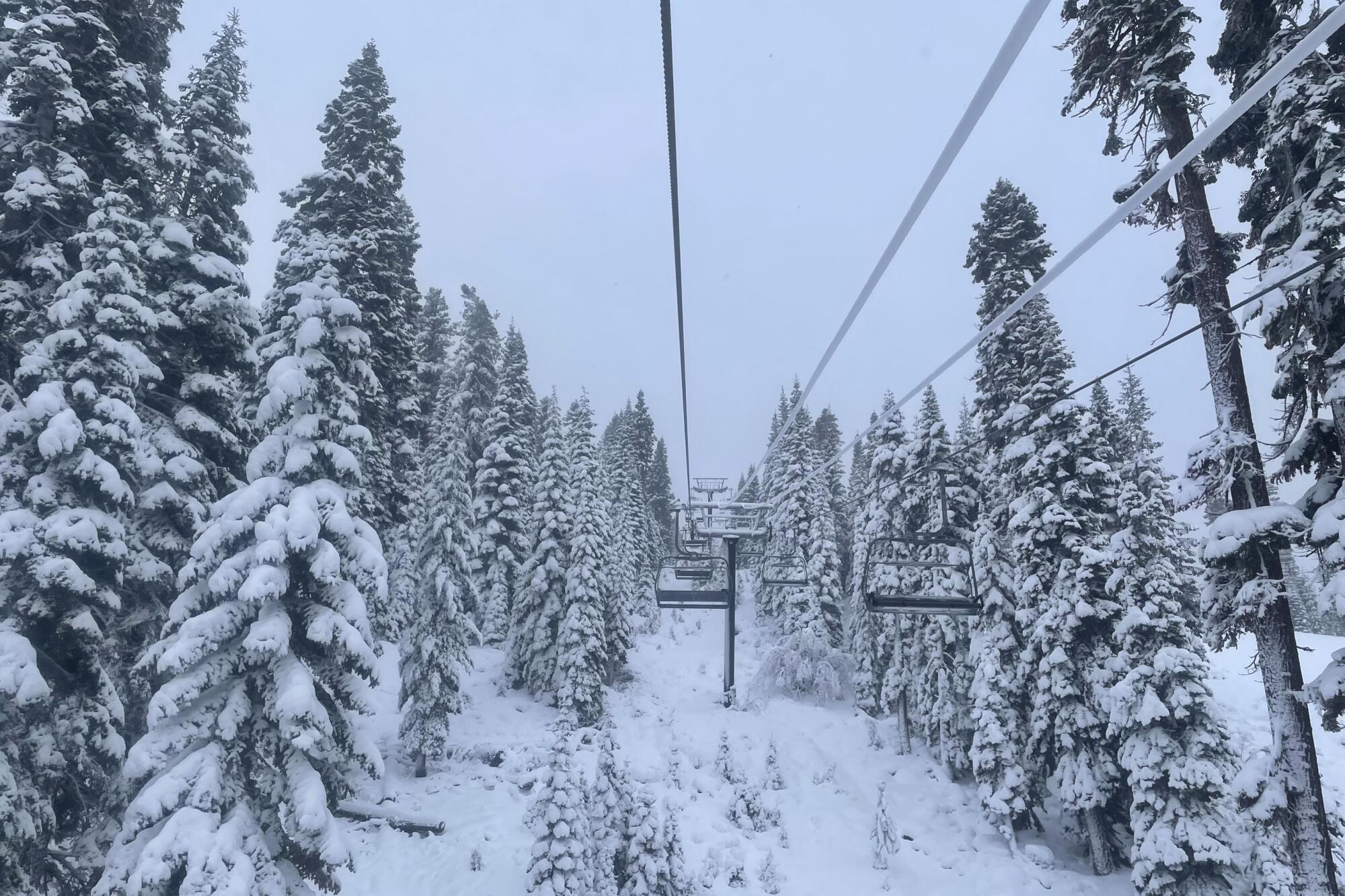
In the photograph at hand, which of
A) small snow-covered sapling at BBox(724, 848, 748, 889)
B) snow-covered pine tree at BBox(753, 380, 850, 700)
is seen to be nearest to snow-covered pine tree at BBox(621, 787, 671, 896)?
small snow-covered sapling at BBox(724, 848, 748, 889)

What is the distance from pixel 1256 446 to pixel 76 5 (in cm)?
2124

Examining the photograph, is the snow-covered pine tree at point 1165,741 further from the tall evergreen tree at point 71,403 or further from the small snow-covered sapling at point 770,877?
the tall evergreen tree at point 71,403

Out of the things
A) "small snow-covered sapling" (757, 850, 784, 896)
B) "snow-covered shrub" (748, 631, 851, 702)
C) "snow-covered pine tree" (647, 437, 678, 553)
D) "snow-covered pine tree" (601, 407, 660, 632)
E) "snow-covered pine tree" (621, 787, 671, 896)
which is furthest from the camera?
"snow-covered pine tree" (647, 437, 678, 553)

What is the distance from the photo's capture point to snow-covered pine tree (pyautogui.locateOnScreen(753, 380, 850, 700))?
32.5 meters

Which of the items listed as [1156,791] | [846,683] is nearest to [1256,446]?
[1156,791]

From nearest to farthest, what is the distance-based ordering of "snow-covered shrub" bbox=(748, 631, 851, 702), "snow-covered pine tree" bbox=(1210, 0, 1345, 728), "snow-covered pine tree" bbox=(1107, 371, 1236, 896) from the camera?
"snow-covered pine tree" bbox=(1210, 0, 1345, 728)
"snow-covered pine tree" bbox=(1107, 371, 1236, 896)
"snow-covered shrub" bbox=(748, 631, 851, 702)

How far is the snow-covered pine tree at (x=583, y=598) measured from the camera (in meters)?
27.5

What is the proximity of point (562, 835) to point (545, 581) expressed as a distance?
1656cm

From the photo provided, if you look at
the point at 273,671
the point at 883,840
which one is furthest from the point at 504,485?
the point at 273,671

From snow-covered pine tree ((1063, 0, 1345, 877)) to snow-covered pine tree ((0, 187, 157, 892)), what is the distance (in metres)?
16.1

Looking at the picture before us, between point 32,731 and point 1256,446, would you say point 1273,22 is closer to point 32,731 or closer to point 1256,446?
point 1256,446

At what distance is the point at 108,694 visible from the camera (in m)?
9.99

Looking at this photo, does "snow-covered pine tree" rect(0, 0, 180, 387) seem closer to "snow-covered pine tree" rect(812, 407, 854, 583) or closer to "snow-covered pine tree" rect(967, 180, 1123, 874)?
"snow-covered pine tree" rect(967, 180, 1123, 874)

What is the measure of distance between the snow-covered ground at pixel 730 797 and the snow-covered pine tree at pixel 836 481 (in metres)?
22.2
